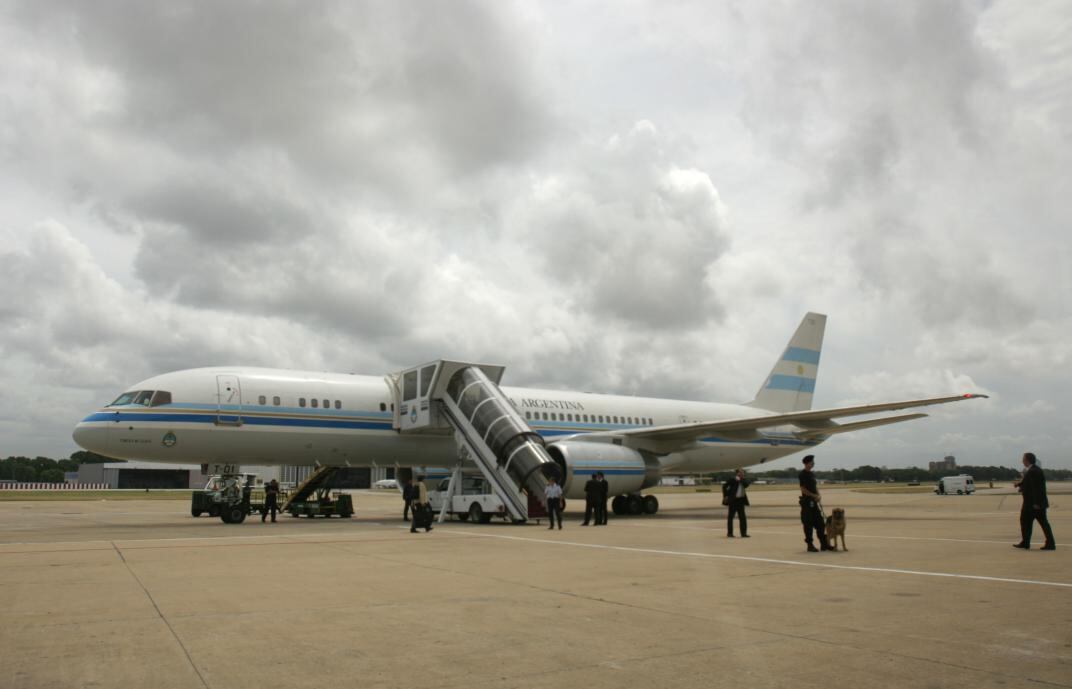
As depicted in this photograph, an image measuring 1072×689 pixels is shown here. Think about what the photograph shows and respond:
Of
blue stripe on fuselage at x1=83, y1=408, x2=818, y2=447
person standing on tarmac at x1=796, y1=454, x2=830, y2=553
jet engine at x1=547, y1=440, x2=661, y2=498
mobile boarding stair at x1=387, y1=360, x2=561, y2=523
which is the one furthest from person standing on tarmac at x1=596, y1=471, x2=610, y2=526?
person standing on tarmac at x1=796, y1=454, x2=830, y2=553

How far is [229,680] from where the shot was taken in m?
4.55

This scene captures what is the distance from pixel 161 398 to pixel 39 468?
434 ft

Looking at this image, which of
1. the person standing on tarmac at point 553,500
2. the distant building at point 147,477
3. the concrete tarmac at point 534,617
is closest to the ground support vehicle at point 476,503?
the person standing on tarmac at point 553,500

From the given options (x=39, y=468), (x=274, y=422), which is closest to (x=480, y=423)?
(x=274, y=422)

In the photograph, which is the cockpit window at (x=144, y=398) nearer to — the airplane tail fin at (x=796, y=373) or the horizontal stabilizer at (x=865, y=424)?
the horizontal stabilizer at (x=865, y=424)

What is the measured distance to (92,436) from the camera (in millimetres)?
18672

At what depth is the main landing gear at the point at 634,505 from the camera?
25672mm

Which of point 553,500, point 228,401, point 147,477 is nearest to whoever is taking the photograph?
point 553,500

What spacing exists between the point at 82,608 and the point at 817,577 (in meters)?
7.67

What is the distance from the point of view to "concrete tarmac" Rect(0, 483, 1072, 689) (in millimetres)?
4707

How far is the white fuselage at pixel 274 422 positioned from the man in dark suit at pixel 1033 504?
48.9 ft

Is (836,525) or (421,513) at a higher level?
(836,525)

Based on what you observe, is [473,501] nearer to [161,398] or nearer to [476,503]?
[476,503]

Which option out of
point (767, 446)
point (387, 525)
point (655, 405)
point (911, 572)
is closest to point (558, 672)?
point (911, 572)
